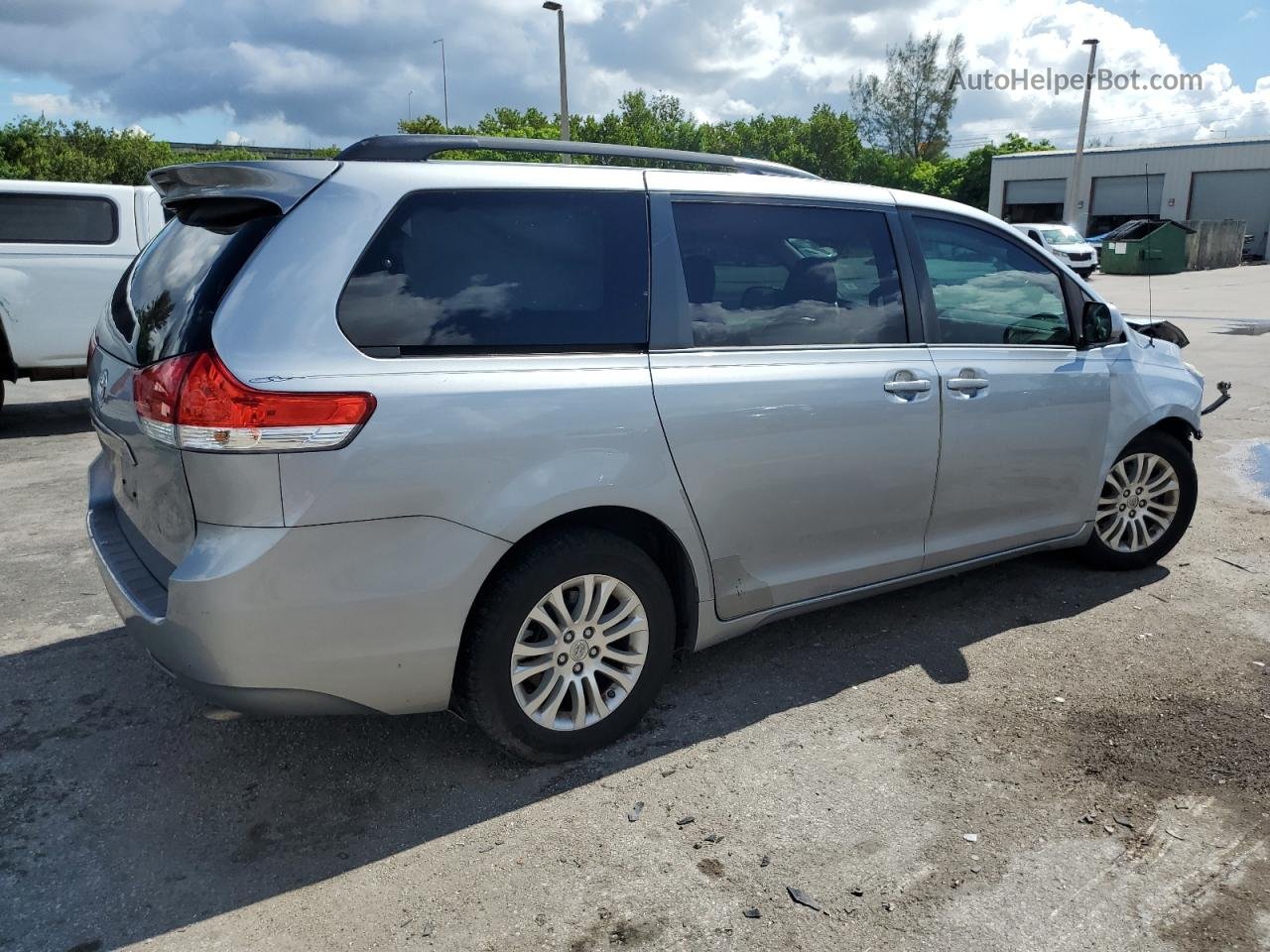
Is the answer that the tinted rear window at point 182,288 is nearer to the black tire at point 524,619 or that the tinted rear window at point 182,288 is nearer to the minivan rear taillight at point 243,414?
the minivan rear taillight at point 243,414

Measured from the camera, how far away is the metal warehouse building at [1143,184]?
1741 inches

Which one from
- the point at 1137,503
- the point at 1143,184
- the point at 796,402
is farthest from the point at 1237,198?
the point at 796,402

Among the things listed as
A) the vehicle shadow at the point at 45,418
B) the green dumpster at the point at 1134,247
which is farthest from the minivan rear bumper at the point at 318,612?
the green dumpster at the point at 1134,247

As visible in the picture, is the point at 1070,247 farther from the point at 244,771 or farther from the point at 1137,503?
the point at 244,771

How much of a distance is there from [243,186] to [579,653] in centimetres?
170

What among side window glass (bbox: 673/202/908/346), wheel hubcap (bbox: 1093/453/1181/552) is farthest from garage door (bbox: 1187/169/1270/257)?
side window glass (bbox: 673/202/908/346)

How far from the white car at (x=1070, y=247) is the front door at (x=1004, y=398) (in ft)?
80.7

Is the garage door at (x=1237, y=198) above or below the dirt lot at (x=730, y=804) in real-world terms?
above

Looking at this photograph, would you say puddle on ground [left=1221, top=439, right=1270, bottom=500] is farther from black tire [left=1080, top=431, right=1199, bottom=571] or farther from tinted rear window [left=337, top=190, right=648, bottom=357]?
tinted rear window [left=337, top=190, right=648, bottom=357]

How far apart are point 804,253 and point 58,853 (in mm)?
3014

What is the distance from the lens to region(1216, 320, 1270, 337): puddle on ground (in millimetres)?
15635

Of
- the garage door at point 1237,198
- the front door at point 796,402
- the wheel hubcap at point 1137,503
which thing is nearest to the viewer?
the front door at point 796,402

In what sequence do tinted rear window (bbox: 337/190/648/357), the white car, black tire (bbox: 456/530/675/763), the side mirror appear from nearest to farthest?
tinted rear window (bbox: 337/190/648/357) → black tire (bbox: 456/530/675/763) → the side mirror → the white car

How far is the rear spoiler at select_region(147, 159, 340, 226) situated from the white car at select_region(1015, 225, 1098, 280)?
27.0m
